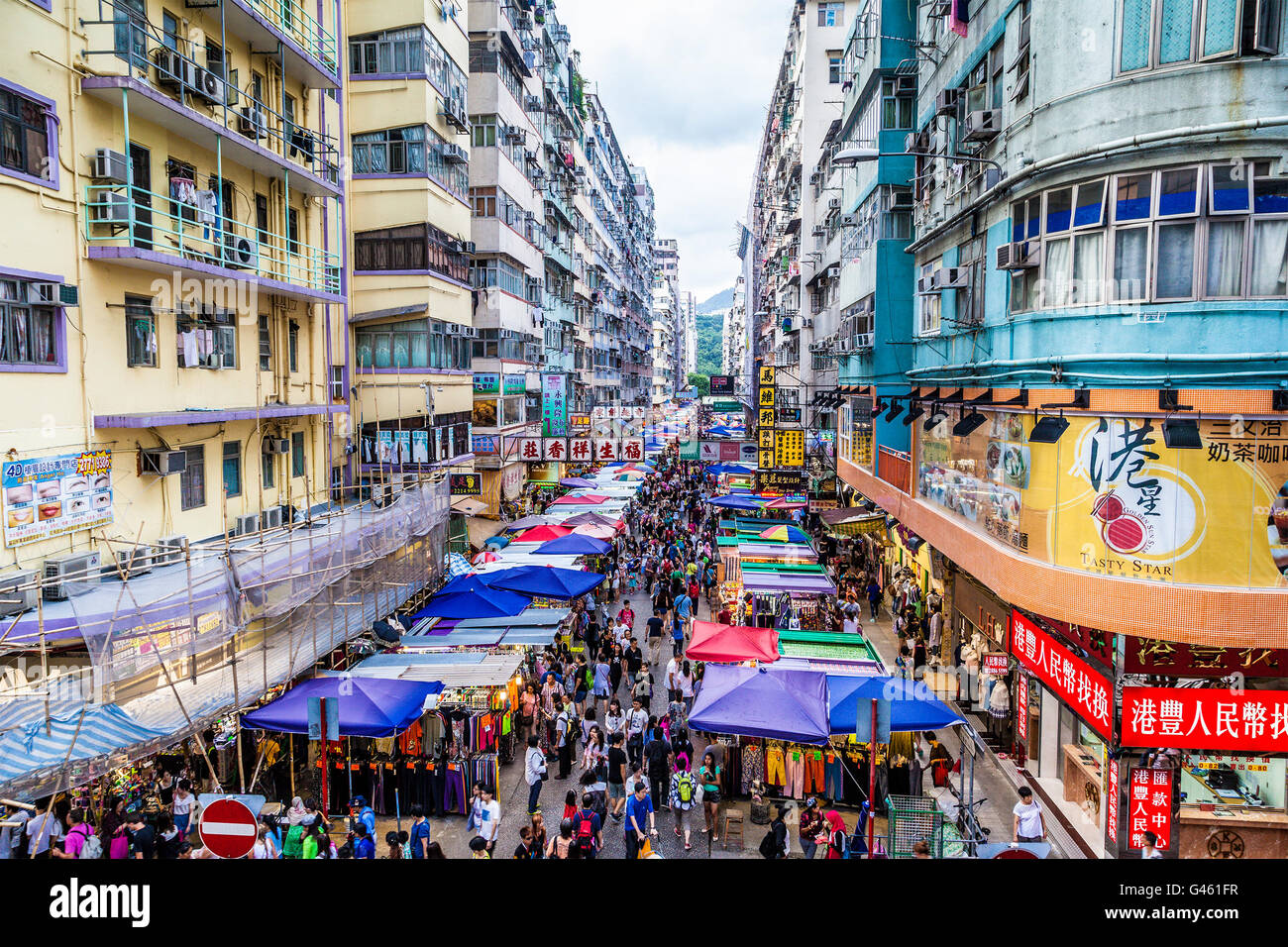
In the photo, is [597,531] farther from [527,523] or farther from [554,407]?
[554,407]

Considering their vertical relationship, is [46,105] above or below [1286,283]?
above

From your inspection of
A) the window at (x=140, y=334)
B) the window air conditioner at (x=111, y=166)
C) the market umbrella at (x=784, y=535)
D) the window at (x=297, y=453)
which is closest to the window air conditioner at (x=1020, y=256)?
the window air conditioner at (x=111, y=166)

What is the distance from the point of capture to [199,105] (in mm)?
15078

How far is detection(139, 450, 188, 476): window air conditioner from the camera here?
1373 centimetres

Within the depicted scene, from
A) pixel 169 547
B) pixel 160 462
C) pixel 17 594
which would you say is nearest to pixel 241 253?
pixel 160 462

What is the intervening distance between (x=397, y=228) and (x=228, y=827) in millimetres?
20040

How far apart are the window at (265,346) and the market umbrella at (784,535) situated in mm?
14424

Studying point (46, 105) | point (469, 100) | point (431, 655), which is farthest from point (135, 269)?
point (469, 100)

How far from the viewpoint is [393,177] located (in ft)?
78.4

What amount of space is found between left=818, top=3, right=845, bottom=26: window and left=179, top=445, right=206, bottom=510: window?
35.4 m

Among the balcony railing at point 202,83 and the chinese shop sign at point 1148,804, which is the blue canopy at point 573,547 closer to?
the balcony railing at point 202,83

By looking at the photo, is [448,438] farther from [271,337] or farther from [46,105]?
[46,105]

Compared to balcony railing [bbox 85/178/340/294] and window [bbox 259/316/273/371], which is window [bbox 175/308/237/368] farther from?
window [bbox 259/316/273/371]
